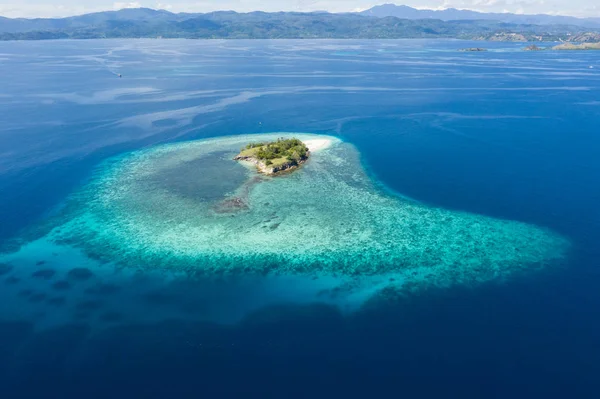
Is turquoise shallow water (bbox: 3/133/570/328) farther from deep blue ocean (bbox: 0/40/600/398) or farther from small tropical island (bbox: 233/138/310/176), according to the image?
small tropical island (bbox: 233/138/310/176)

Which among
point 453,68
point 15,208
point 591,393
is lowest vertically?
point 591,393

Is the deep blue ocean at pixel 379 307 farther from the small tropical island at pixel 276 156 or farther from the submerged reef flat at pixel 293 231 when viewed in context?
the small tropical island at pixel 276 156

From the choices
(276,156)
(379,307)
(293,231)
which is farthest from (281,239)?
(276,156)

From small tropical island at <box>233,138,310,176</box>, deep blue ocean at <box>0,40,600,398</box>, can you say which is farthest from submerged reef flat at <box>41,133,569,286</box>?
deep blue ocean at <box>0,40,600,398</box>

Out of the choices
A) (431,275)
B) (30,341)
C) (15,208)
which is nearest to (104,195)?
(15,208)

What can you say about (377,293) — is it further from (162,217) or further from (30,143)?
(30,143)

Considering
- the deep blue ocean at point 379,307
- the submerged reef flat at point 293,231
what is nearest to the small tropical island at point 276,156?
the submerged reef flat at point 293,231
